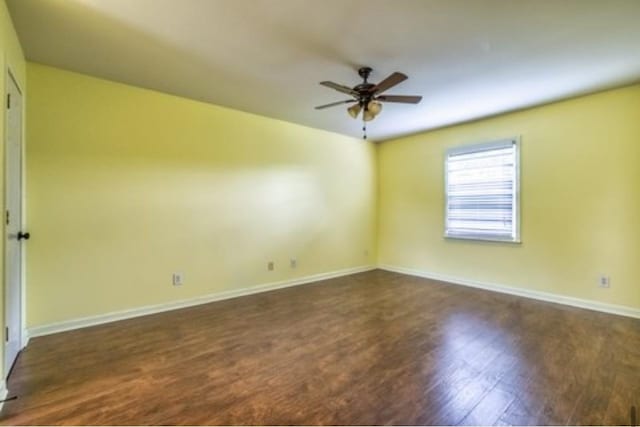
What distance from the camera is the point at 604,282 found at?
142 inches

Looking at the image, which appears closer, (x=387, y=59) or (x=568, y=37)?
(x=568, y=37)

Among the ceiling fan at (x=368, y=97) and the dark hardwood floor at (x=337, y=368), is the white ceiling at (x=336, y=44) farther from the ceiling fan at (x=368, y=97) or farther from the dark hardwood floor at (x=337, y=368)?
the dark hardwood floor at (x=337, y=368)

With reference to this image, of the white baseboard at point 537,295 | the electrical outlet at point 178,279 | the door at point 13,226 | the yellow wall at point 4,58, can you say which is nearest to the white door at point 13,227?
the door at point 13,226

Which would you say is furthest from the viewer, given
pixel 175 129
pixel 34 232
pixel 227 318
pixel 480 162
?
pixel 480 162

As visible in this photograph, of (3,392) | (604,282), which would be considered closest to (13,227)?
(3,392)

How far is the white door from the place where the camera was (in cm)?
218

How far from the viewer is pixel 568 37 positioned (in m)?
2.43

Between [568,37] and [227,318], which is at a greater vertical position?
[568,37]

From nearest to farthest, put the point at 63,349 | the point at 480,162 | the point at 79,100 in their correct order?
1. the point at 63,349
2. the point at 79,100
3. the point at 480,162

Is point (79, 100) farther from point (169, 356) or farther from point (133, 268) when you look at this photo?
point (169, 356)

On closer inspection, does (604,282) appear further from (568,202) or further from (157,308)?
(157,308)

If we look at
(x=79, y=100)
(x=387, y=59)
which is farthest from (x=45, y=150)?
(x=387, y=59)

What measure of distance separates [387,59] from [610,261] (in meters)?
3.42

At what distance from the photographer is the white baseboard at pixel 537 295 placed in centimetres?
349
